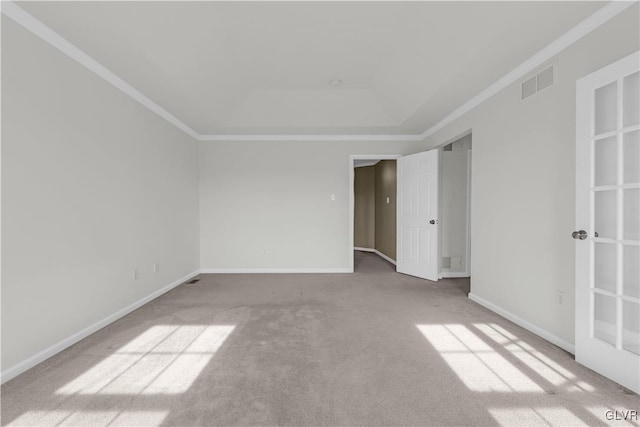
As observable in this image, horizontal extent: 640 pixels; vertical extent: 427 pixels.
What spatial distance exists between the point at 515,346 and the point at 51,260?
12.6 ft

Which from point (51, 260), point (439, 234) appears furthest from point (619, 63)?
point (51, 260)

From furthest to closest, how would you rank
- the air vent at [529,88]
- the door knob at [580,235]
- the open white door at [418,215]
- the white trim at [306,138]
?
the white trim at [306,138] → the open white door at [418,215] → the air vent at [529,88] → the door knob at [580,235]

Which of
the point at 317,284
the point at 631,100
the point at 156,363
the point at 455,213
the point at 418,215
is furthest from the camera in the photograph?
the point at 455,213

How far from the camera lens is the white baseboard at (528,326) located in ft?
7.38

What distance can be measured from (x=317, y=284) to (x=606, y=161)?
3.44m

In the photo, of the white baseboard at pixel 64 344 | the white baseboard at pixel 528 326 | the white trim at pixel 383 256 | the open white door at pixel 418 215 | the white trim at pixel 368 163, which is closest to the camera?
the white baseboard at pixel 64 344

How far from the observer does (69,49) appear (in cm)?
230

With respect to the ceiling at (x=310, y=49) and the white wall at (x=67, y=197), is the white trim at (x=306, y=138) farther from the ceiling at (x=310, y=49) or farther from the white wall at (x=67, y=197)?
the white wall at (x=67, y=197)

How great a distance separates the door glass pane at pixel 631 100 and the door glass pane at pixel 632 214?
0.46 m

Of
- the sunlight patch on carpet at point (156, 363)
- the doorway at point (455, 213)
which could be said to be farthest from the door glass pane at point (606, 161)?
the sunlight patch on carpet at point (156, 363)

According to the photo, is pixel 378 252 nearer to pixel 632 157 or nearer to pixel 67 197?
pixel 632 157

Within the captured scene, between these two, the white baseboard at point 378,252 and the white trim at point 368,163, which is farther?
the white trim at point 368,163

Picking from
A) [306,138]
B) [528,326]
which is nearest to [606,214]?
[528,326]

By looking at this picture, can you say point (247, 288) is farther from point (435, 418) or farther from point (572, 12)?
point (572, 12)
